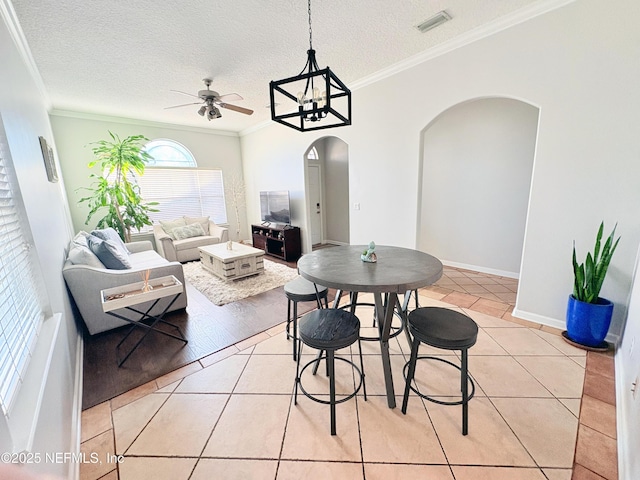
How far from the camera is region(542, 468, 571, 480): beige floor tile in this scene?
127cm

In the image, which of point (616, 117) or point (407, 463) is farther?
point (616, 117)

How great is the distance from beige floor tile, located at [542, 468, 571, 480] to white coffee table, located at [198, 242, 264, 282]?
358cm

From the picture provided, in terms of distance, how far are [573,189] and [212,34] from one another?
349cm

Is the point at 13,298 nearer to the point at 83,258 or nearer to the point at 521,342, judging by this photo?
the point at 83,258

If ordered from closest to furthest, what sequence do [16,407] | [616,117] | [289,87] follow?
[16,407] → [616,117] → [289,87]

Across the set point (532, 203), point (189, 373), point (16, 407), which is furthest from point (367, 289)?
point (532, 203)

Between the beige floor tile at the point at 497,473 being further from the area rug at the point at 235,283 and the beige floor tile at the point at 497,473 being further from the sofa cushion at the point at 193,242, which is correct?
the sofa cushion at the point at 193,242

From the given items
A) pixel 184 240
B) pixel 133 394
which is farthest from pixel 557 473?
pixel 184 240

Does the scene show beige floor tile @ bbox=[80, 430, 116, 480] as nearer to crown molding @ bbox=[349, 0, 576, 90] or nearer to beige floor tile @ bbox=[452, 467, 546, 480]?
beige floor tile @ bbox=[452, 467, 546, 480]

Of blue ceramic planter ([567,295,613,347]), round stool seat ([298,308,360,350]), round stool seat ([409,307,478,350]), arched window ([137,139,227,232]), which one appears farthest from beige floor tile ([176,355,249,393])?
arched window ([137,139,227,232])

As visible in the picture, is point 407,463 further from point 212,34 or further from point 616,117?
point 212,34

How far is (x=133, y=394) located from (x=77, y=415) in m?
0.29

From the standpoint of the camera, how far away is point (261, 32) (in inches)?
97.0

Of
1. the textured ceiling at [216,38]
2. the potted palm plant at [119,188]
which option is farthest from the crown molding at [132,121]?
the textured ceiling at [216,38]
